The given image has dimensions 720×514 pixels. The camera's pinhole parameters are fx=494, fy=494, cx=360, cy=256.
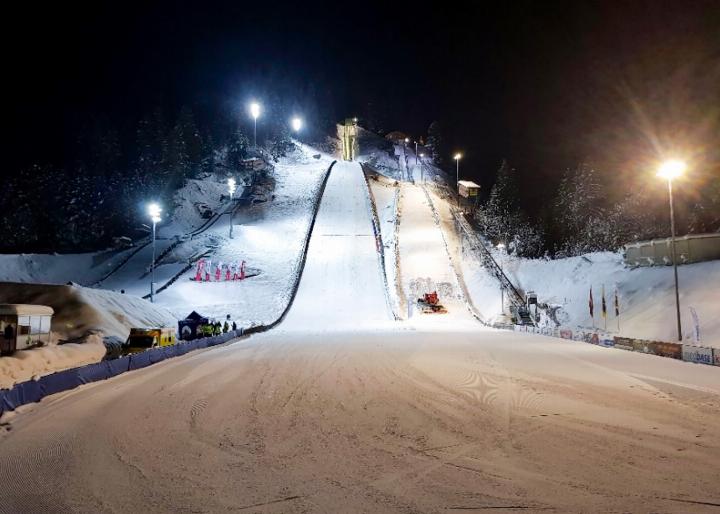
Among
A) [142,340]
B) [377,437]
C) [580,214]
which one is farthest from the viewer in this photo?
[580,214]

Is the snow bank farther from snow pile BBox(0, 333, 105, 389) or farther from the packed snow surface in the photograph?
snow pile BBox(0, 333, 105, 389)

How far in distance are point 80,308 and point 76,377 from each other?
42.1ft

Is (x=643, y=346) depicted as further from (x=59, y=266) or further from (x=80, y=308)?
(x=59, y=266)

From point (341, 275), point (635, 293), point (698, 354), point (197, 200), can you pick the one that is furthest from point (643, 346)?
point (197, 200)

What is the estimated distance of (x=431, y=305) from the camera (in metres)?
37.7

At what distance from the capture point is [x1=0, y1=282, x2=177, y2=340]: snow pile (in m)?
22.8

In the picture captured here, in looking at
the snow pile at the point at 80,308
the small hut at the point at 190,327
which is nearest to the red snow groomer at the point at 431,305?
the small hut at the point at 190,327

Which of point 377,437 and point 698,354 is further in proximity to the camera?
point 698,354

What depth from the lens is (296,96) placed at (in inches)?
4633

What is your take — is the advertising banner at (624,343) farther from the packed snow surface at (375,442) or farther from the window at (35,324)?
the window at (35,324)

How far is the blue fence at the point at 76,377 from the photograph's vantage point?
390 inches

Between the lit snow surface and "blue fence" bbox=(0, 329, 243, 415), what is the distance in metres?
0.33

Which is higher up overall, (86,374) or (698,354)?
(698,354)

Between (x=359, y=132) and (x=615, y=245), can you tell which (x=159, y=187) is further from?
(x=359, y=132)
